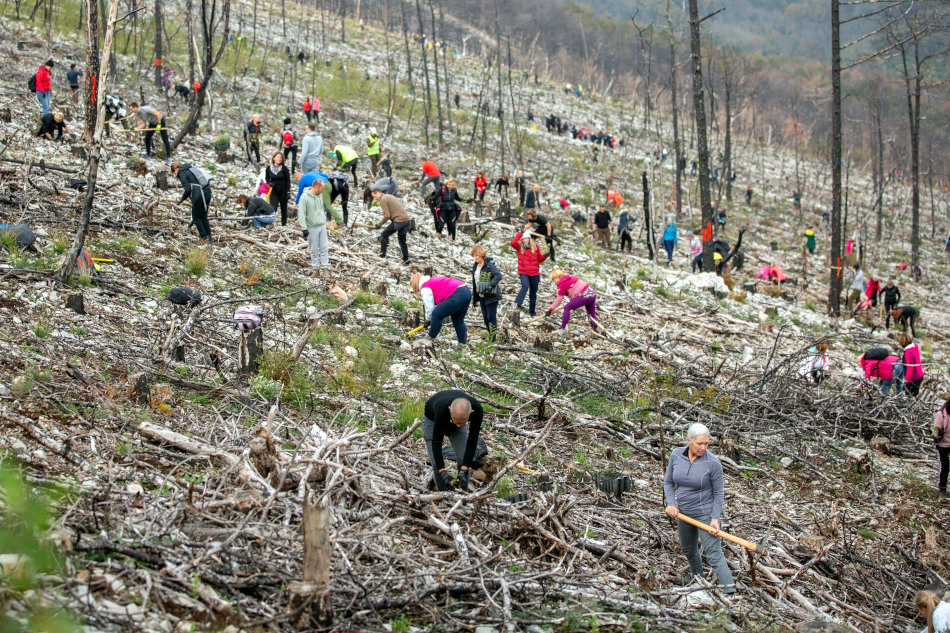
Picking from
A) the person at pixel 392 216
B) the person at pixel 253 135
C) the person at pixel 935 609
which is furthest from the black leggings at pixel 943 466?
the person at pixel 253 135

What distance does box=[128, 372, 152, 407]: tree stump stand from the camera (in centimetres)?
596

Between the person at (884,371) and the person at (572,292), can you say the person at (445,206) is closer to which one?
the person at (572,292)

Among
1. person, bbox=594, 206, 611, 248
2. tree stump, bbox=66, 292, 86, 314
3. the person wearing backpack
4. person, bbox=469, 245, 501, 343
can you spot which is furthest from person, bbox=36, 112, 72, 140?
person, bbox=594, 206, 611, 248

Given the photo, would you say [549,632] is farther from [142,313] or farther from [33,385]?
[142,313]

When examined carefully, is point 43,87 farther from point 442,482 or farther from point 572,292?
point 442,482

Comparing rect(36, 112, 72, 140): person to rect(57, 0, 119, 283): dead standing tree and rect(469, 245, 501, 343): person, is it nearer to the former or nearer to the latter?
rect(57, 0, 119, 283): dead standing tree

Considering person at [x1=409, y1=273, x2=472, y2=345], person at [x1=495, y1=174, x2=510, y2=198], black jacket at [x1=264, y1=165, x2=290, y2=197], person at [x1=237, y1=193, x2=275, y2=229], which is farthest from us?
person at [x1=495, y1=174, x2=510, y2=198]

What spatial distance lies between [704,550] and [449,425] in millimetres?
2171

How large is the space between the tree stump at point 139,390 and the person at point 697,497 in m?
4.44

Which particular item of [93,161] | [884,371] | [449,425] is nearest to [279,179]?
[93,161]

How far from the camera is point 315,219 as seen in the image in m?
10.8

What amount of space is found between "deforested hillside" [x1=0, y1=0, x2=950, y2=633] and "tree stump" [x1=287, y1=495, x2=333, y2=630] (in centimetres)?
2

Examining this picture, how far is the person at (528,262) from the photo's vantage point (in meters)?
11.1

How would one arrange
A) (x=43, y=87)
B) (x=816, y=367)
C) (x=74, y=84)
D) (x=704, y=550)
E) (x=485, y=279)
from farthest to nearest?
(x=74, y=84)
(x=43, y=87)
(x=816, y=367)
(x=485, y=279)
(x=704, y=550)
